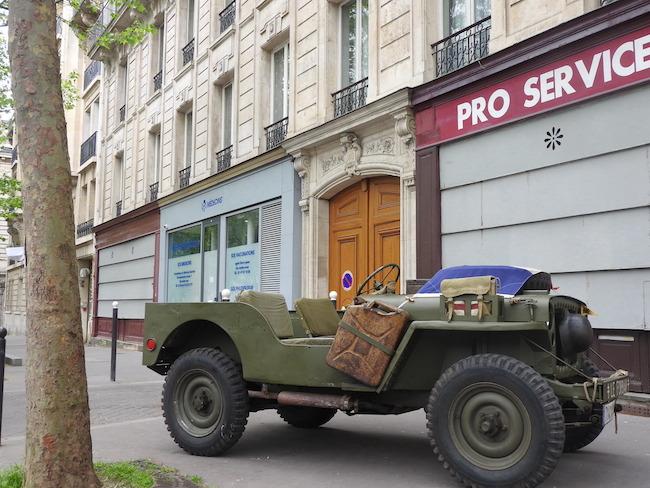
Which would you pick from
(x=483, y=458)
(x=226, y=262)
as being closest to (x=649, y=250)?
(x=483, y=458)

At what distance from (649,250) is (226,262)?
34.3 ft

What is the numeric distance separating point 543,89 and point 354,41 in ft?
16.8

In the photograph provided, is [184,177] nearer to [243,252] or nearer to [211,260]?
[211,260]

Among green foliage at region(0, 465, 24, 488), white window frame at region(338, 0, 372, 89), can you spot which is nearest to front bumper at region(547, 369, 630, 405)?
green foliage at region(0, 465, 24, 488)

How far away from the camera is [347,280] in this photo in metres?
11.8

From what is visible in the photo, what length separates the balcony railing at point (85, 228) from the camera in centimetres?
2683

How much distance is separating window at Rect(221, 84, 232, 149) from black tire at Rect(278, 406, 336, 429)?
11.4 meters

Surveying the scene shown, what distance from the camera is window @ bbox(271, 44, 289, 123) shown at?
46.7 feet

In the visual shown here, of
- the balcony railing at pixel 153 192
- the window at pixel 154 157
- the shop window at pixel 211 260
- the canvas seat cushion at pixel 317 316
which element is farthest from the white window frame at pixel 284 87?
the canvas seat cushion at pixel 317 316

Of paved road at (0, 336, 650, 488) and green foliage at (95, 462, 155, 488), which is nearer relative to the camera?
green foliage at (95, 462, 155, 488)

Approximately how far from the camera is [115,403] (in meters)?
8.11

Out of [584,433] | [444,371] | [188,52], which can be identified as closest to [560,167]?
[584,433]

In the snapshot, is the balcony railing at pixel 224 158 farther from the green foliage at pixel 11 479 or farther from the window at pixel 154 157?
the green foliage at pixel 11 479

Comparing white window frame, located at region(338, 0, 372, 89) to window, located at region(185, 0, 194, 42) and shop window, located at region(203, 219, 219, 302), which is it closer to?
shop window, located at region(203, 219, 219, 302)
